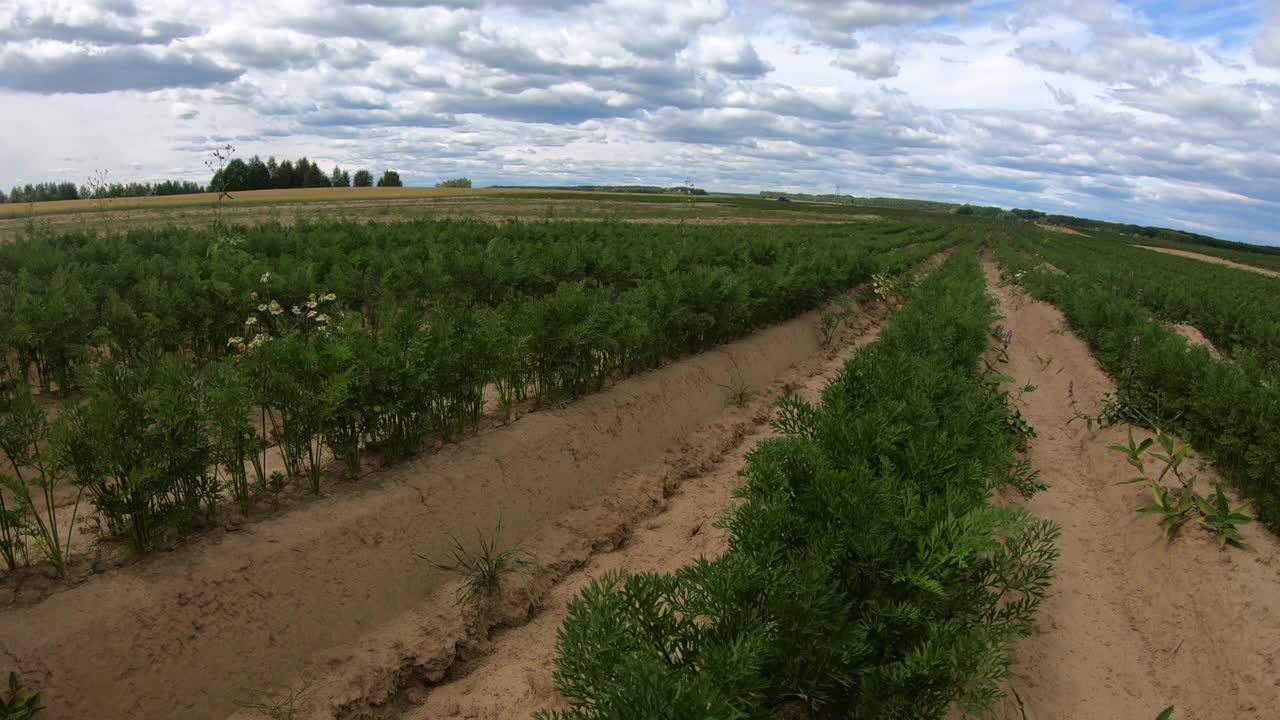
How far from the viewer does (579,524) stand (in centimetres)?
669

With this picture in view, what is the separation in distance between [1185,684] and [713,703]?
4168 mm

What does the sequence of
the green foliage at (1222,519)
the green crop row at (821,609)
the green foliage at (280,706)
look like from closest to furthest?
the green crop row at (821,609), the green foliage at (280,706), the green foliage at (1222,519)

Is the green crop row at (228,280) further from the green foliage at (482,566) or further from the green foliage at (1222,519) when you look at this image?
the green foliage at (1222,519)

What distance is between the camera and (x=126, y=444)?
4070mm

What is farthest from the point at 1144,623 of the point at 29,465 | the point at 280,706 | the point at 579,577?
the point at 29,465

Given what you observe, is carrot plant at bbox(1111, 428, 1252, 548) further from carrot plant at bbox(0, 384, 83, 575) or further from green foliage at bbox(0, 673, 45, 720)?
carrot plant at bbox(0, 384, 83, 575)

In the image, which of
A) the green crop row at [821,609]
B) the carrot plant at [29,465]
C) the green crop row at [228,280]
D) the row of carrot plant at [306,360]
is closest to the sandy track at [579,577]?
the green crop row at [821,609]

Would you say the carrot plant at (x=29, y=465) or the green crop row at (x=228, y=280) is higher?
the green crop row at (x=228, y=280)

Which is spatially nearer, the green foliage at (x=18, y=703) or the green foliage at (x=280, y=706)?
the green foliage at (x=18, y=703)

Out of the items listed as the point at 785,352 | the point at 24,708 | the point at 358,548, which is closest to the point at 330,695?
the point at 358,548

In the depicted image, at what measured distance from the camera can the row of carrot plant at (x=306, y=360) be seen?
4.23 metres

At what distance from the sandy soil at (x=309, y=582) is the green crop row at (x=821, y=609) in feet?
6.90

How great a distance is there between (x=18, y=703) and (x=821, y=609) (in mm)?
3751

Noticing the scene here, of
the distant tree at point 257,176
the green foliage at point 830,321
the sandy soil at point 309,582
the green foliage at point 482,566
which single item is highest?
the distant tree at point 257,176
